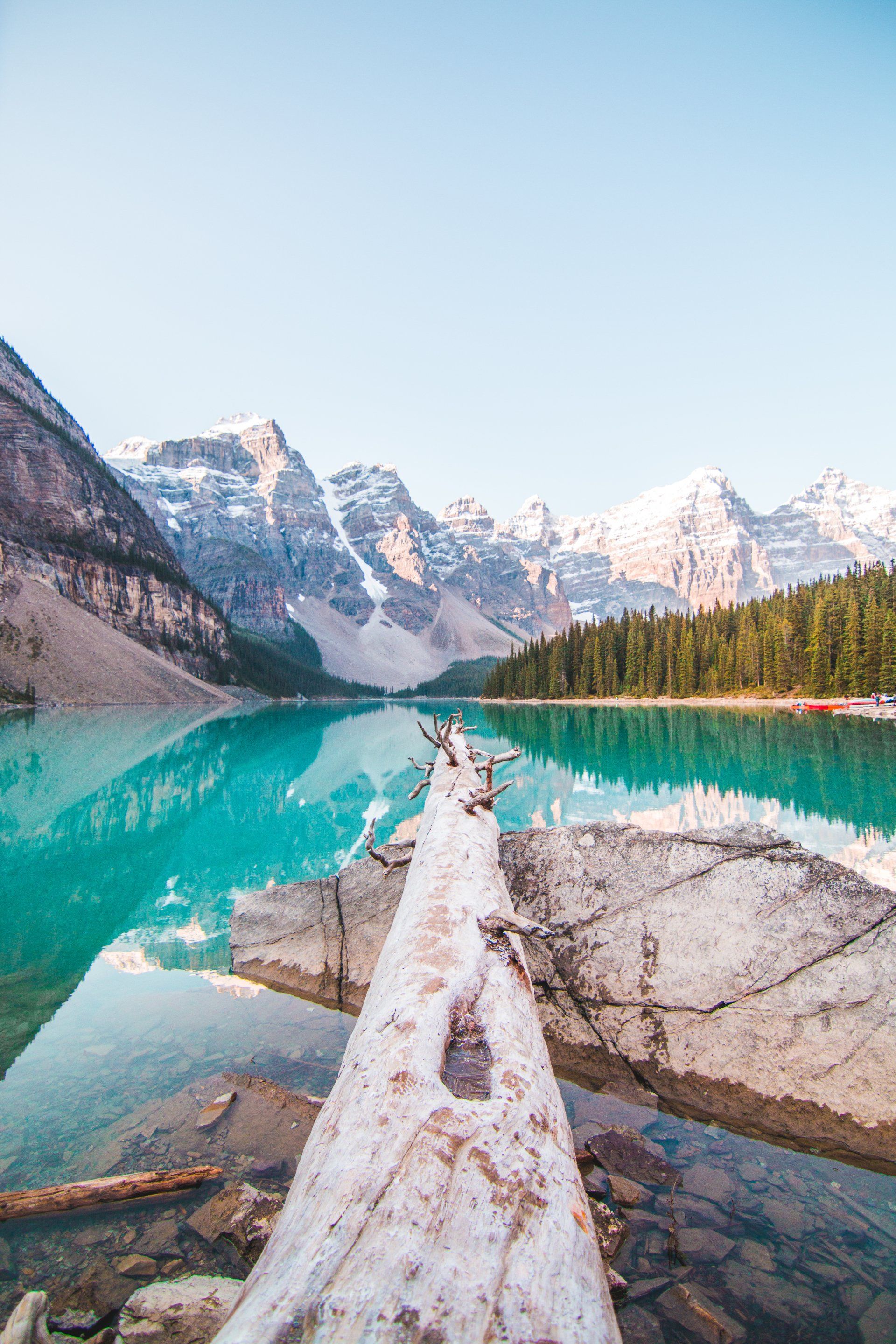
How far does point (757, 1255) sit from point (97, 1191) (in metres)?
4.21

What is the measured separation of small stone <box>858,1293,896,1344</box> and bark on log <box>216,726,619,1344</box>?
2046 millimetres

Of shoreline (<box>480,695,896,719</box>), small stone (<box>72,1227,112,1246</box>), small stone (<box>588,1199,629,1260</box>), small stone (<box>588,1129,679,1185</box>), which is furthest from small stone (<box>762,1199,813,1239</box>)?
shoreline (<box>480,695,896,719</box>)

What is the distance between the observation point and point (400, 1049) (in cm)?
312

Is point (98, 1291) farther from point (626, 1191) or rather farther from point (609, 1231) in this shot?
point (626, 1191)

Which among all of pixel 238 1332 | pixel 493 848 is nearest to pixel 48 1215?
pixel 238 1332

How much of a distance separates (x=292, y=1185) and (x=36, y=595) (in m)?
101

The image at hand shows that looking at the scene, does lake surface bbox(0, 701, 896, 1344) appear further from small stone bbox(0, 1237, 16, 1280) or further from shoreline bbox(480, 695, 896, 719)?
shoreline bbox(480, 695, 896, 719)

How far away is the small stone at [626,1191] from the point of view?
402cm

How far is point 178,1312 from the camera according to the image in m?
2.78

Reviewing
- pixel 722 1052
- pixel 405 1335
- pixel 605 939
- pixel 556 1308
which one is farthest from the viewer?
pixel 605 939

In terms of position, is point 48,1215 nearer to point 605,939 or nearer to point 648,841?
point 605,939

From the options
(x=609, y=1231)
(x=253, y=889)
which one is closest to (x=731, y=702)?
(x=253, y=889)

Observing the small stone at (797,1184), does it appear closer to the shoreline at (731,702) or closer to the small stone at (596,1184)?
the small stone at (596,1184)

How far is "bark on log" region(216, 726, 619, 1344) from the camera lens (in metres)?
1.83
